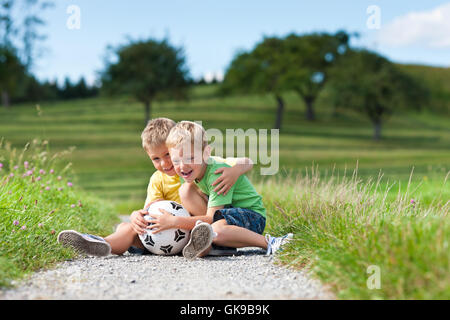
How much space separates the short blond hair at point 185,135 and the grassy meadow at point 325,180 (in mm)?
1350

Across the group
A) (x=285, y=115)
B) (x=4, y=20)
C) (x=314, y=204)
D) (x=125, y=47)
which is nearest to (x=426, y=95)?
(x=285, y=115)

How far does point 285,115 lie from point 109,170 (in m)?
33.5

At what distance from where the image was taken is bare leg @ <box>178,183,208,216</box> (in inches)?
194

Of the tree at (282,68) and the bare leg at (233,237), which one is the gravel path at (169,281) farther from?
the tree at (282,68)

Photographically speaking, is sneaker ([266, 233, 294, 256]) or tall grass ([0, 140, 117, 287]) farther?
sneaker ([266, 233, 294, 256])

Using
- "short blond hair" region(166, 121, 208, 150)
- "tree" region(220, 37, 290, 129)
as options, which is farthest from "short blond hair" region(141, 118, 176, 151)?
"tree" region(220, 37, 290, 129)

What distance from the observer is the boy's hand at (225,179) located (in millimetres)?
4676

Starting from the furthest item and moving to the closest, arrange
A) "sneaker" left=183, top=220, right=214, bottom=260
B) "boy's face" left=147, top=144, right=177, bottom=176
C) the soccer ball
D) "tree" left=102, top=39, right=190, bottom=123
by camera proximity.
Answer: "tree" left=102, top=39, right=190, bottom=123 < the soccer ball < "boy's face" left=147, top=144, right=177, bottom=176 < "sneaker" left=183, top=220, right=214, bottom=260

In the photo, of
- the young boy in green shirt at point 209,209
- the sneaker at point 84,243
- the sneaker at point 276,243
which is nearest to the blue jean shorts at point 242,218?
the young boy in green shirt at point 209,209

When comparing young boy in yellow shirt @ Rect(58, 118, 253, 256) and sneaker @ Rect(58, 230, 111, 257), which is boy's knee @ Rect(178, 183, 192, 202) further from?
sneaker @ Rect(58, 230, 111, 257)

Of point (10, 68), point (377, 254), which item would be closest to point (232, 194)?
point (377, 254)
